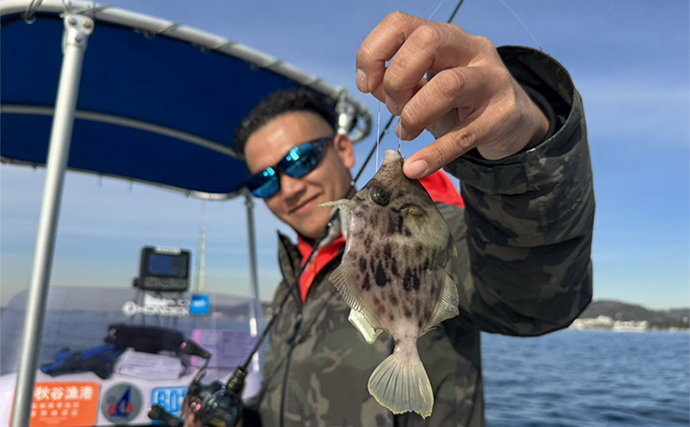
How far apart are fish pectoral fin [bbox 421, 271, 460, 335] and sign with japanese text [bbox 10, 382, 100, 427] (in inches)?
145

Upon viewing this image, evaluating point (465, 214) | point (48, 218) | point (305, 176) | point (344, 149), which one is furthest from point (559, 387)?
point (48, 218)

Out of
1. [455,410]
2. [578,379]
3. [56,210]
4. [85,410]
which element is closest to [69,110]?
[56,210]

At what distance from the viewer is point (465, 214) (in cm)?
168

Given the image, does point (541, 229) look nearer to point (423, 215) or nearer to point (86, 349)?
point (423, 215)

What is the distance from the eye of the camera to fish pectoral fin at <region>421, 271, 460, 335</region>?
4.05 feet

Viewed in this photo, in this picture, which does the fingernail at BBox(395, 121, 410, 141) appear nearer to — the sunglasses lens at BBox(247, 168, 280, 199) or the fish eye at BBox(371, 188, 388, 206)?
the fish eye at BBox(371, 188, 388, 206)

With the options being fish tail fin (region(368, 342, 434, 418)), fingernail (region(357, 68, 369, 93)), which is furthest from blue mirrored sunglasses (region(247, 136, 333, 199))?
fish tail fin (region(368, 342, 434, 418))

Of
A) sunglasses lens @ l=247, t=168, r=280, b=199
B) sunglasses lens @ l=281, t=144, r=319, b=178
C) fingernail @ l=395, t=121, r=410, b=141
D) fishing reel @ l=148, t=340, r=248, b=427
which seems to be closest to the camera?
fingernail @ l=395, t=121, r=410, b=141

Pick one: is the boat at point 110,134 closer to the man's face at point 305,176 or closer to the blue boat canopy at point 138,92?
the blue boat canopy at point 138,92

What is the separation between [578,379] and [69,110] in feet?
66.0

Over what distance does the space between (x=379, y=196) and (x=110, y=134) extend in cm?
494

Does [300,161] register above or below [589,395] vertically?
above

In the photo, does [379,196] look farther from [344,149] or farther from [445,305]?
[344,149]

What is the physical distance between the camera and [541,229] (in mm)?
1453
